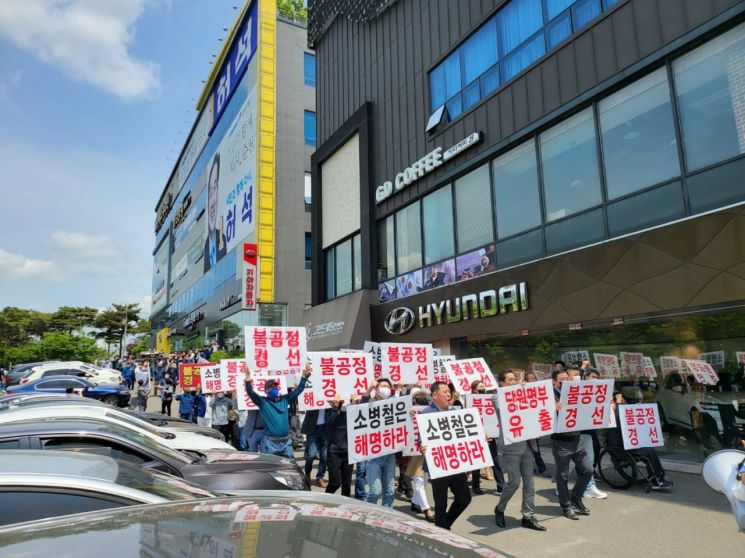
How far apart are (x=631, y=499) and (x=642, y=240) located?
543 centimetres

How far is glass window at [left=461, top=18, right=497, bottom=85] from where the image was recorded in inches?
646

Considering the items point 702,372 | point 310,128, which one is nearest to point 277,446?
point 702,372

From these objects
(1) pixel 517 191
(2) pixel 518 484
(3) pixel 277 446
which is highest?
(1) pixel 517 191

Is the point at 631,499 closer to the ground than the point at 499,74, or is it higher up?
closer to the ground

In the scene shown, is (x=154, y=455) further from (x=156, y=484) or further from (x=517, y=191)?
(x=517, y=191)

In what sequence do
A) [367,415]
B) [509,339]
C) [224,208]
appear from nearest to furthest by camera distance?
[367,415] → [509,339] → [224,208]

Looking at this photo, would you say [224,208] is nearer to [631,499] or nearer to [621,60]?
[621,60]

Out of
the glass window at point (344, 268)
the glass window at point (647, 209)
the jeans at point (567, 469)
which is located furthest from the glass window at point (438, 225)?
the jeans at point (567, 469)

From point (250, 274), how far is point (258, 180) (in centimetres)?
705

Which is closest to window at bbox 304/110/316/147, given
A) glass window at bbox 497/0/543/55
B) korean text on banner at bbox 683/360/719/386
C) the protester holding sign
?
glass window at bbox 497/0/543/55

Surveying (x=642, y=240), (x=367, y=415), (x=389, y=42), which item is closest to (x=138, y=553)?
(x=367, y=415)

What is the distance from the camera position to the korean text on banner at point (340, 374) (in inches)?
367

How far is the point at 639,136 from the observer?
1199 centimetres

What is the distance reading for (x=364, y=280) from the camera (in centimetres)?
2184
